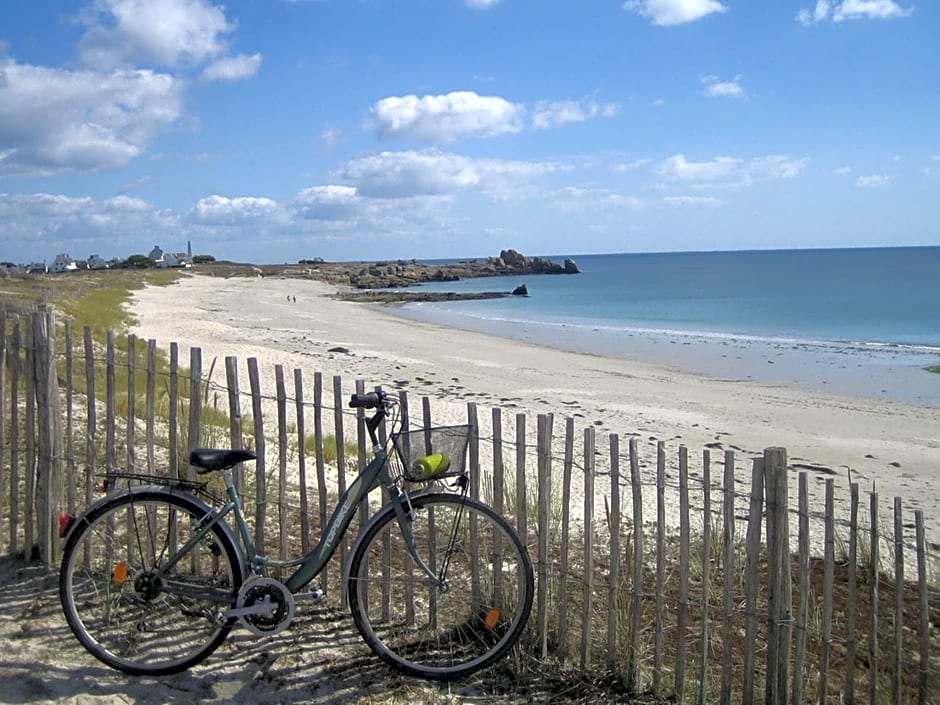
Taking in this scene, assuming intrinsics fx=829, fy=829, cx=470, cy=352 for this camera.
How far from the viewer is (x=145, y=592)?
4.05 meters

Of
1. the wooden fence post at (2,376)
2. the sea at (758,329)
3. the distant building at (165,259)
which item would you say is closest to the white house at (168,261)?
the distant building at (165,259)

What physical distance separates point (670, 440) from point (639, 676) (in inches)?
400

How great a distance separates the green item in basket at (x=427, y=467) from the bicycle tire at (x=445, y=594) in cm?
10

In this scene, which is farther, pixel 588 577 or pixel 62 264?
pixel 62 264

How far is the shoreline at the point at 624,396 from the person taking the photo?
13.2 m

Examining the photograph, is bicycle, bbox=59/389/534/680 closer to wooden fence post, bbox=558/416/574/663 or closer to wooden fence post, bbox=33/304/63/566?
wooden fence post, bbox=558/416/574/663

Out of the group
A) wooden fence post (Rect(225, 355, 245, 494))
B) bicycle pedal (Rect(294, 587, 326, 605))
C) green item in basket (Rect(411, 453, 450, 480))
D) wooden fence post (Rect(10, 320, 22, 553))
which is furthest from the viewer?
wooden fence post (Rect(10, 320, 22, 553))

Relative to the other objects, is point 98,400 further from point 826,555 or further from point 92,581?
point 826,555

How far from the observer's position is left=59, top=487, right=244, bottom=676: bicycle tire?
3.85m

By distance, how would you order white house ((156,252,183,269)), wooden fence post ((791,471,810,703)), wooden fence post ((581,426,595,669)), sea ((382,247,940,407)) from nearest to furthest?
wooden fence post ((791,471,810,703)), wooden fence post ((581,426,595,669)), sea ((382,247,940,407)), white house ((156,252,183,269))

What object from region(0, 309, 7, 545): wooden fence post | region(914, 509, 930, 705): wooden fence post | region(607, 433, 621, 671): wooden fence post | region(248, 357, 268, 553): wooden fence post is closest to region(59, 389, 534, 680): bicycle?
region(248, 357, 268, 553): wooden fence post

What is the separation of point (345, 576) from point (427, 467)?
2.45 feet

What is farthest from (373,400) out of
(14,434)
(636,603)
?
(14,434)

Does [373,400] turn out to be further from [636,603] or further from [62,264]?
[62,264]
